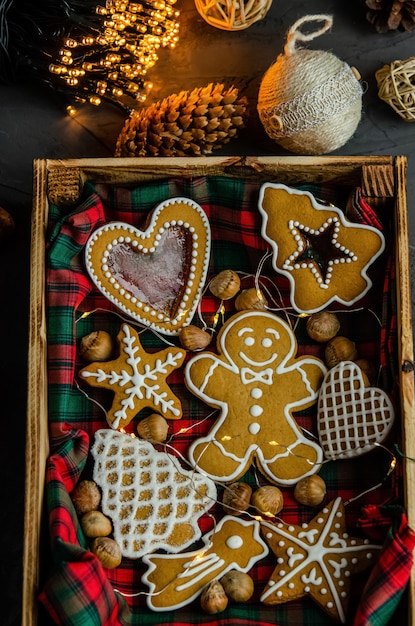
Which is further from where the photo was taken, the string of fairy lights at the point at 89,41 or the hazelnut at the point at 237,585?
the string of fairy lights at the point at 89,41

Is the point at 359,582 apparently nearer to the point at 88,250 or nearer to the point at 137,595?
the point at 137,595

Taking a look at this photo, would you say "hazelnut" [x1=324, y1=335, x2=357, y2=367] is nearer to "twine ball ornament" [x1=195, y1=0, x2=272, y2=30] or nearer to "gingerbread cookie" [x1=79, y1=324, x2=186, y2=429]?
"gingerbread cookie" [x1=79, y1=324, x2=186, y2=429]

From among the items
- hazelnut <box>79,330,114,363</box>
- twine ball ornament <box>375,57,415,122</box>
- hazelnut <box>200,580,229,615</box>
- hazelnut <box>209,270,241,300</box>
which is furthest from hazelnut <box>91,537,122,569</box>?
twine ball ornament <box>375,57,415,122</box>

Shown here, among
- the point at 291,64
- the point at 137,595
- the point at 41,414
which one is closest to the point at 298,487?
the point at 137,595

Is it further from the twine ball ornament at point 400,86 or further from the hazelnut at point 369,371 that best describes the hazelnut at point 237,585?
the twine ball ornament at point 400,86

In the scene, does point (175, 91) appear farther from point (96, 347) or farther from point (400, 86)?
point (96, 347)

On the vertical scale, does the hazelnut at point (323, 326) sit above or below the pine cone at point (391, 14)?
below

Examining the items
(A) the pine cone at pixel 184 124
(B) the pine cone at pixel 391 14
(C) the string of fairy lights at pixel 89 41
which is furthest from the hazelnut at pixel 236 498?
(B) the pine cone at pixel 391 14
